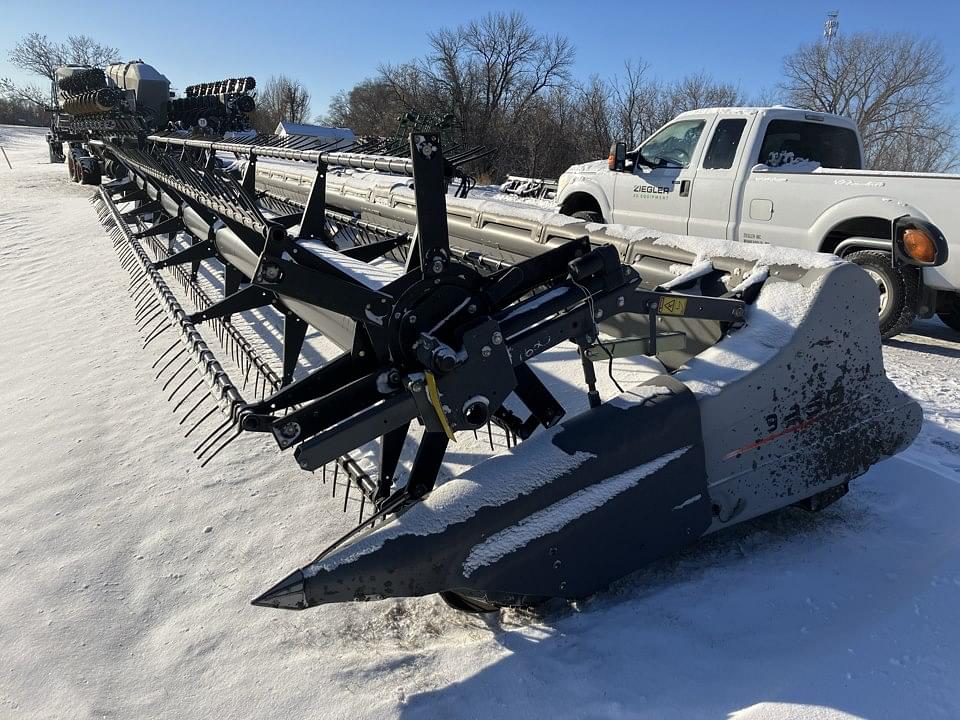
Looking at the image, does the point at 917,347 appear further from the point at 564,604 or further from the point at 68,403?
the point at 68,403

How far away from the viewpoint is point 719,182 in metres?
6.70

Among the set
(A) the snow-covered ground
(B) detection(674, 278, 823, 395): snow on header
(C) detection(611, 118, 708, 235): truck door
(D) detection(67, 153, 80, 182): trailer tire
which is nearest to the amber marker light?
(A) the snow-covered ground

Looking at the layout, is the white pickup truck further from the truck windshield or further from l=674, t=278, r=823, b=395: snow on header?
l=674, t=278, r=823, b=395: snow on header

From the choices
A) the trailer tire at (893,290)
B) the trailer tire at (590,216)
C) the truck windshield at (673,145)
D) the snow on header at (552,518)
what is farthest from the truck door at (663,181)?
the snow on header at (552,518)

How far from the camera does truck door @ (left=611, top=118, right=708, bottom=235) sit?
7047 mm

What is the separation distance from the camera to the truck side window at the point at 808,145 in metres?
6.54

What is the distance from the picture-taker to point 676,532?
238 cm

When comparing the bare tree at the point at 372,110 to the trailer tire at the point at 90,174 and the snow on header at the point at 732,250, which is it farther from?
the snow on header at the point at 732,250

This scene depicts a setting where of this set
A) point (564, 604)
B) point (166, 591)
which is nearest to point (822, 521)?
point (564, 604)

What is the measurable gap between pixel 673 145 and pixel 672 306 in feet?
17.3

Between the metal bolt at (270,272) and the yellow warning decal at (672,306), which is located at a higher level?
the metal bolt at (270,272)

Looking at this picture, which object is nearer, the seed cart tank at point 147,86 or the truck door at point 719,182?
the truck door at point 719,182

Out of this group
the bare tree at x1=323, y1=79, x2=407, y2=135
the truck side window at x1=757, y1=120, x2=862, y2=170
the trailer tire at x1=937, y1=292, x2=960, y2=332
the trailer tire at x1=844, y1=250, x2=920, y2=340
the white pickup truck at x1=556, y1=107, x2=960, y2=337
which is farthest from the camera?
the bare tree at x1=323, y1=79, x2=407, y2=135

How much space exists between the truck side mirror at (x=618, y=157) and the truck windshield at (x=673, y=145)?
23 cm
